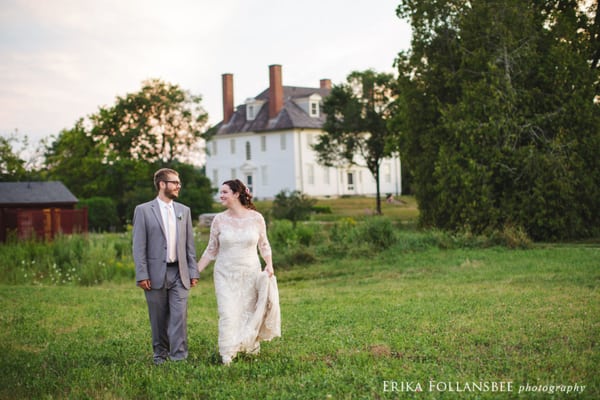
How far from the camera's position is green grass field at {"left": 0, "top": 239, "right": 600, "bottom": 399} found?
262 inches

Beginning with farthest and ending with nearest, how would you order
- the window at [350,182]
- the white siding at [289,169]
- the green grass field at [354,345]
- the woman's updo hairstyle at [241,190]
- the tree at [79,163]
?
the window at [350,182]
the white siding at [289,169]
the tree at [79,163]
the woman's updo hairstyle at [241,190]
the green grass field at [354,345]

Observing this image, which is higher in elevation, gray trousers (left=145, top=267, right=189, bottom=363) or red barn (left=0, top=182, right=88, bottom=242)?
red barn (left=0, top=182, right=88, bottom=242)

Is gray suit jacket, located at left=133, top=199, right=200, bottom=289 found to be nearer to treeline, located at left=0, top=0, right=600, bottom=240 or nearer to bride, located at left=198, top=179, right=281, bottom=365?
bride, located at left=198, top=179, right=281, bottom=365

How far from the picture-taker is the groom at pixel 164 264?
7.99 metres

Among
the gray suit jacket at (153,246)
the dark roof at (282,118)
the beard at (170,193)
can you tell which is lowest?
the gray suit jacket at (153,246)

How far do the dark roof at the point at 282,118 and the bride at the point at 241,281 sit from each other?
173ft

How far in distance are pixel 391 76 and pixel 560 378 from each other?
43892 millimetres

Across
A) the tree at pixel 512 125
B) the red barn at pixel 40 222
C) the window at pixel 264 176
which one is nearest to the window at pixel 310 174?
the window at pixel 264 176

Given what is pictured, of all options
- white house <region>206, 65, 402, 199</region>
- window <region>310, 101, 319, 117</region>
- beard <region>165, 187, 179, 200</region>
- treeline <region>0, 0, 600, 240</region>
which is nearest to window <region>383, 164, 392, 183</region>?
white house <region>206, 65, 402, 199</region>

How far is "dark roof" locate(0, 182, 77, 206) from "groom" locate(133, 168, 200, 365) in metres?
30.6

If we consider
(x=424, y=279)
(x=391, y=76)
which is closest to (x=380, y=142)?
(x=391, y=76)

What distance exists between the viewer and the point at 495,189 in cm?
2570

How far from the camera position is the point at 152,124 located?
51.5 m

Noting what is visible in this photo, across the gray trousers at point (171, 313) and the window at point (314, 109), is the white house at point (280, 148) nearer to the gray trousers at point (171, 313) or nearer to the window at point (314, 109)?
the window at point (314, 109)
